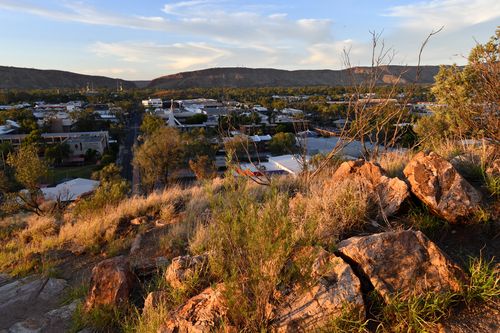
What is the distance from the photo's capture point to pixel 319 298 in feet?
8.22

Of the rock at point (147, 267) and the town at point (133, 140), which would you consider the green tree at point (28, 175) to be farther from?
the rock at point (147, 267)

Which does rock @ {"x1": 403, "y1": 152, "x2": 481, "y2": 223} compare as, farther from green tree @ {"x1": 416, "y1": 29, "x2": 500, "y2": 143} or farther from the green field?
the green field

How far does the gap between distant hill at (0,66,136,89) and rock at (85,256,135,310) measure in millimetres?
122246

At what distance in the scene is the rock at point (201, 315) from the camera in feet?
8.39

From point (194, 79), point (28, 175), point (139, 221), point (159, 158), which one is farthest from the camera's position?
point (194, 79)

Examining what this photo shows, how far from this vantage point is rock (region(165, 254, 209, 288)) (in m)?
3.18

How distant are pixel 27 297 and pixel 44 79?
134876mm

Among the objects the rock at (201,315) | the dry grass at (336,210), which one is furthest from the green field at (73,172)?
the rock at (201,315)

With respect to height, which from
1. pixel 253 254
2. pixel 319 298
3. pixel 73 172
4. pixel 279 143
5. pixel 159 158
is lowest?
pixel 73 172

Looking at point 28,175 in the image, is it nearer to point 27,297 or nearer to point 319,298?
point 27,297

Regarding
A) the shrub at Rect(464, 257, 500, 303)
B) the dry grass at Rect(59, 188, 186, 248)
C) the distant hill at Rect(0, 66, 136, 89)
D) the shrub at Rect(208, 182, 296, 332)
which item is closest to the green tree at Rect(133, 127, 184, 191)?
the dry grass at Rect(59, 188, 186, 248)

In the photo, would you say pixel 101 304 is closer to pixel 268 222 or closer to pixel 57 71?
pixel 268 222

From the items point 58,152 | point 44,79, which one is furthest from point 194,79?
point 58,152

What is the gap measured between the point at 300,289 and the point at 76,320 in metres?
2.19
